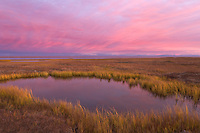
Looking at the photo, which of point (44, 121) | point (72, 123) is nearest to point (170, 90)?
point (72, 123)

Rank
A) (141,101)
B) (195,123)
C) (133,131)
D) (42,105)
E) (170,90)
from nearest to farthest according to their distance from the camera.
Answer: (133,131) < (195,123) < (42,105) < (141,101) < (170,90)

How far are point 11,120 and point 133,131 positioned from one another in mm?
A: 5106

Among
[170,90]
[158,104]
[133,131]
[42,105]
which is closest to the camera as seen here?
[133,131]

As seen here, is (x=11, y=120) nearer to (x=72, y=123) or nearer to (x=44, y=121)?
(x=44, y=121)

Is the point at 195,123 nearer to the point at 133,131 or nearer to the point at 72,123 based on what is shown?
the point at 133,131

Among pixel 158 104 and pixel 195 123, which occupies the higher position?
pixel 195 123

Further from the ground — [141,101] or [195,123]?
[195,123]

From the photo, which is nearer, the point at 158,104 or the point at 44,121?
the point at 44,121

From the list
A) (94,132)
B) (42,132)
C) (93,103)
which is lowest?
(93,103)

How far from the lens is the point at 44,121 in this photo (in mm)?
4180

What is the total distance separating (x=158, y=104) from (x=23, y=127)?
28.2 ft

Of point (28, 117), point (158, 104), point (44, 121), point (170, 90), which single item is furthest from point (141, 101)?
point (28, 117)

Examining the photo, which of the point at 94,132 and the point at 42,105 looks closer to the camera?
the point at 94,132

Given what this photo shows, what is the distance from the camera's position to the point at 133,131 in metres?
3.85
